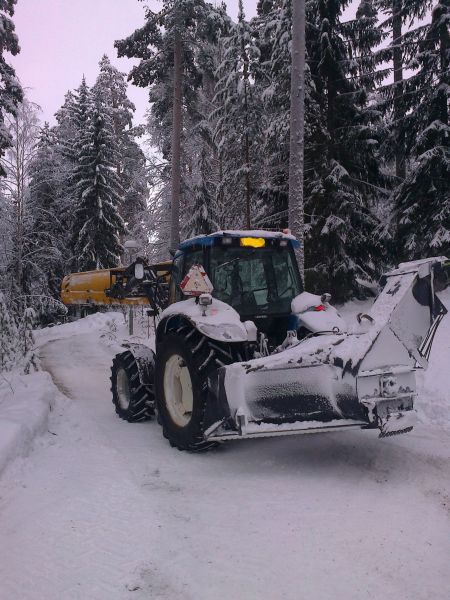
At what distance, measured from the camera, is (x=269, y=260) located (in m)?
6.14

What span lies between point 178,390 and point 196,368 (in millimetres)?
990

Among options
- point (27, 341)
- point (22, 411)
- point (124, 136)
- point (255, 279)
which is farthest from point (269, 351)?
point (124, 136)

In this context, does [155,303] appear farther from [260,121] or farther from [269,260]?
[260,121]

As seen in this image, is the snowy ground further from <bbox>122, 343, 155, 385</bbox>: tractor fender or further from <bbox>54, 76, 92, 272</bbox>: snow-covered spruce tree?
<bbox>54, 76, 92, 272</bbox>: snow-covered spruce tree

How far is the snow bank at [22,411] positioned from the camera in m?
5.13

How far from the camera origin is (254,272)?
6031 mm

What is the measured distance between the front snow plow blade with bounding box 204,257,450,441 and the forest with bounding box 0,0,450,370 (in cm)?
551

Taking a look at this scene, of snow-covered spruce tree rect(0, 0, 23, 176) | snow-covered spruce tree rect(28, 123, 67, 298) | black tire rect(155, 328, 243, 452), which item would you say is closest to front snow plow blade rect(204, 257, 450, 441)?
black tire rect(155, 328, 243, 452)

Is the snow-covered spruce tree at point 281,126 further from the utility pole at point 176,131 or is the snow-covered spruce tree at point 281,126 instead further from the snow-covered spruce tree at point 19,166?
the snow-covered spruce tree at point 19,166

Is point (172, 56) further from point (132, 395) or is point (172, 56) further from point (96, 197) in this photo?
point (132, 395)

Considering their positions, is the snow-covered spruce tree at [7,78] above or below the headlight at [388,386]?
above

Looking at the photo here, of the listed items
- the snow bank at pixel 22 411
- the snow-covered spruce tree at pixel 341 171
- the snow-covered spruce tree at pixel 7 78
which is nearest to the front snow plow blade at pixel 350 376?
the snow bank at pixel 22 411

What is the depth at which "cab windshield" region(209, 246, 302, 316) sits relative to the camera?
5.83 metres

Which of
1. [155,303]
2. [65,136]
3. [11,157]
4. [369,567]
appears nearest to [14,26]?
[11,157]
